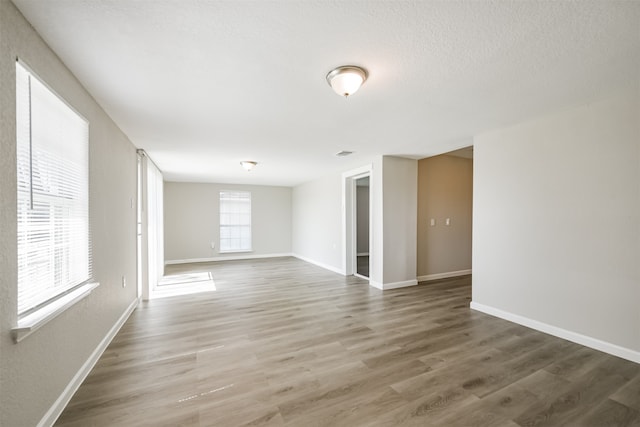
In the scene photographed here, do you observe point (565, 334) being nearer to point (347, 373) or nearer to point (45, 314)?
point (347, 373)

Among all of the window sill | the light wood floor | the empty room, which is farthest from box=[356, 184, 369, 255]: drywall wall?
the window sill

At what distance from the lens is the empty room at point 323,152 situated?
1430mm

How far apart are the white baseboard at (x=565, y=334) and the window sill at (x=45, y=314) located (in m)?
4.29

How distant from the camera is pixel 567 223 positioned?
8.82ft

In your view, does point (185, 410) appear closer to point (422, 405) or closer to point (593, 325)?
point (422, 405)

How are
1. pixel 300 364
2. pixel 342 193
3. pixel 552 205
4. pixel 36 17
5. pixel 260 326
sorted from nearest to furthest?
pixel 36 17, pixel 300 364, pixel 552 205, pixel 260 326, pixel 342 193

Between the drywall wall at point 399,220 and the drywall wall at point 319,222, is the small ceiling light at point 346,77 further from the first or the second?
the drywall wall at point 319,222

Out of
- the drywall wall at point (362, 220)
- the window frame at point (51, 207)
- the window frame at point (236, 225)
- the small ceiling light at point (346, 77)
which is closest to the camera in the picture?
the window frame at point (51, 207)

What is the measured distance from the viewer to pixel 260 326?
312cm

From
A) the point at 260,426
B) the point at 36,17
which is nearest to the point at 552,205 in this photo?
the point at 260,426

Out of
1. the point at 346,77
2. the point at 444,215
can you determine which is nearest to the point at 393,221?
the point at 444,215

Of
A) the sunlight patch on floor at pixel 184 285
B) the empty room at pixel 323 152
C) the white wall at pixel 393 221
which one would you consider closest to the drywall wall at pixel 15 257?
the empty room at pixel 323 152

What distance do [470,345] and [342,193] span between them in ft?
12.7

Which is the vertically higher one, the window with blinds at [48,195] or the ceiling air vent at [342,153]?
the ceiling air vent at [342,153]
